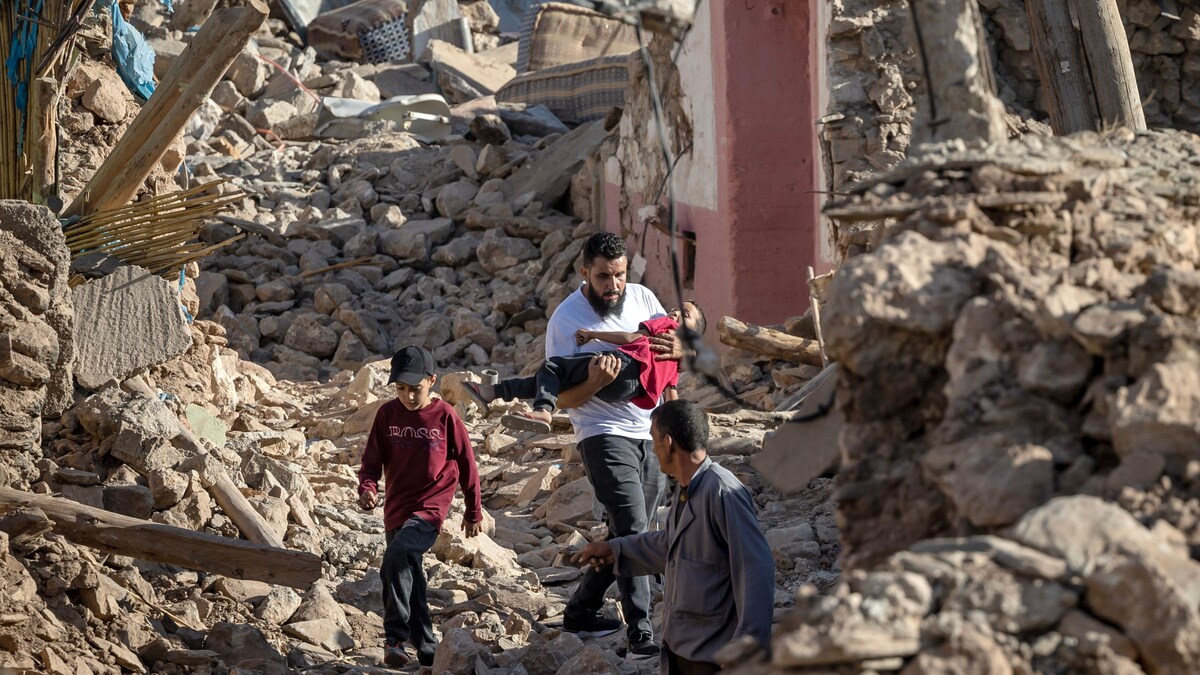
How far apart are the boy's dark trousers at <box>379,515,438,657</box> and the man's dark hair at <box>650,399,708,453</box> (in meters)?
1.60

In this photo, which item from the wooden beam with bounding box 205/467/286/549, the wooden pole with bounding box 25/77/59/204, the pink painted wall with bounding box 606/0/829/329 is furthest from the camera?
the pink painted wall with bounding box 606/0/829/329

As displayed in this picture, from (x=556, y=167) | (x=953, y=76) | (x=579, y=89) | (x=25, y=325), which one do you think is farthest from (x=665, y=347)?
(x=579, y=89)

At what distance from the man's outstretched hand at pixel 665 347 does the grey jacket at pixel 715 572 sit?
1.27m

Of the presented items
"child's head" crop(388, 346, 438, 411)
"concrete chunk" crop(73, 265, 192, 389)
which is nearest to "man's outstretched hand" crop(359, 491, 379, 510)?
"child's head" crop(388, 346, 438, 411)

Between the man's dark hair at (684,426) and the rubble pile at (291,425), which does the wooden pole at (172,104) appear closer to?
the rubble pile at (291,425)

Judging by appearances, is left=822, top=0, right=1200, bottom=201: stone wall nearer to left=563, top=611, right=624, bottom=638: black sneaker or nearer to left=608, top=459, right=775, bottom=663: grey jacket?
left=563, top=611, right=624, bottom=638: black sneaker

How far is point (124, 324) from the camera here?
7.14 metres

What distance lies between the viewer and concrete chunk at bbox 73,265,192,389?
22.9 feet

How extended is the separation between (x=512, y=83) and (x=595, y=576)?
12258mm

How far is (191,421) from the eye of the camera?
24.7 feet

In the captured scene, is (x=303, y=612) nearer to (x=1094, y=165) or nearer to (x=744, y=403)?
(x=744, y=403)

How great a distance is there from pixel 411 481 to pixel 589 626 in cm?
101

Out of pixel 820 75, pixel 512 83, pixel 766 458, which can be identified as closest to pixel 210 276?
pixel 512 83

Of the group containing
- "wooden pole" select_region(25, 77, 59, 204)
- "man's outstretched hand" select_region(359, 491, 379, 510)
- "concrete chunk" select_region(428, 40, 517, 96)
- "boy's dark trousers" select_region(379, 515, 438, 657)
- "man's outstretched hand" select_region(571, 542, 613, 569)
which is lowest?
"boy's dark trousers" select_region(379, 515, 438, 657)
